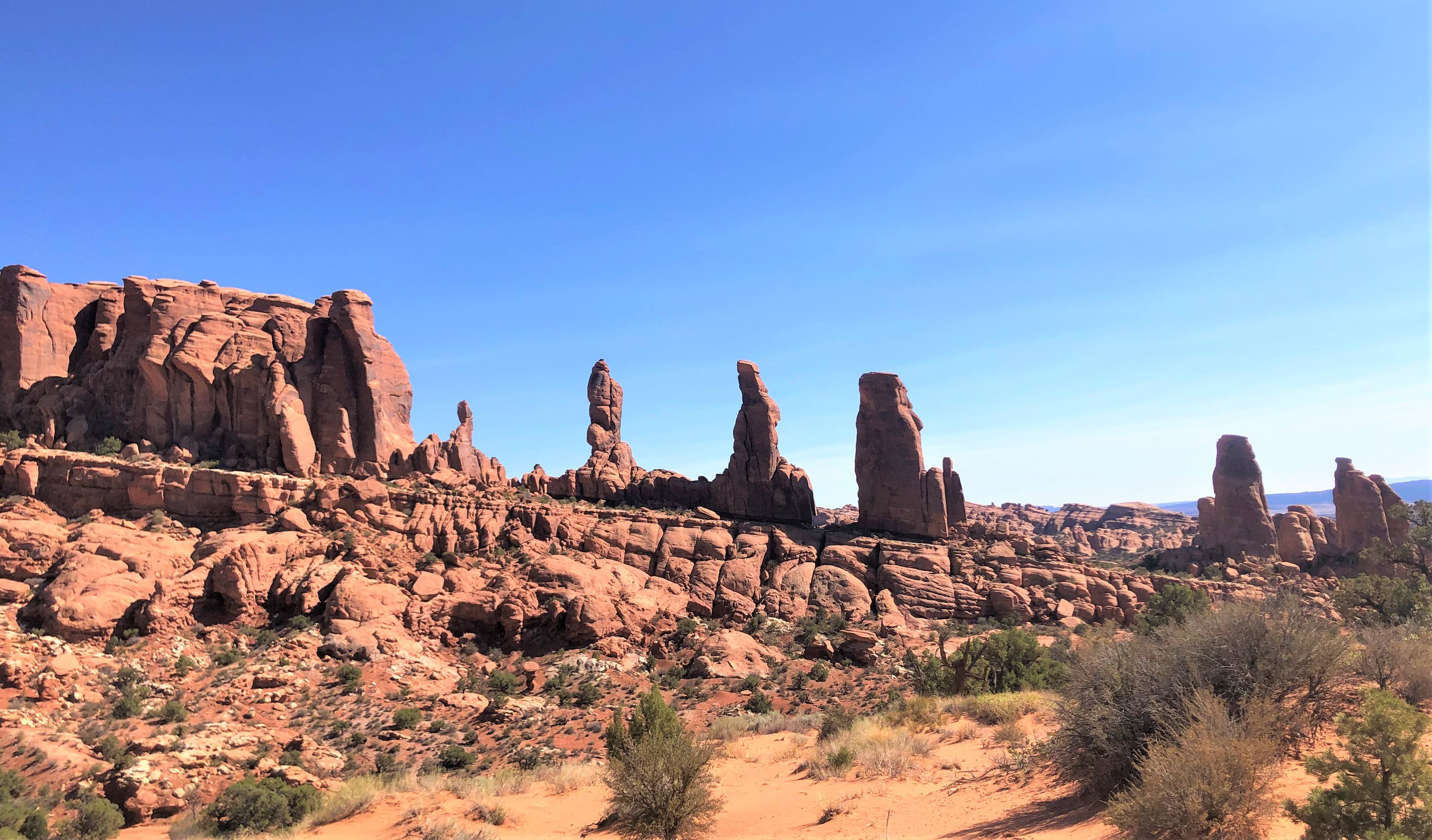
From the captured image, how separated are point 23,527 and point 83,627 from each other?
7775 millimetres

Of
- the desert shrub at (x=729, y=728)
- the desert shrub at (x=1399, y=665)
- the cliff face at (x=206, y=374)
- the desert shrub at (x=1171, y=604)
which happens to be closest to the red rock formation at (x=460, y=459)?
the cliff face at (x=206, y=374)

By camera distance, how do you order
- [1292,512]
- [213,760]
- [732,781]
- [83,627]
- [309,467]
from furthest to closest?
[1292,512] → [309,467] → [83,627] → [213,760] → [732,781]

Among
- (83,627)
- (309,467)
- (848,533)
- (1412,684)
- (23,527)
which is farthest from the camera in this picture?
(848,533)

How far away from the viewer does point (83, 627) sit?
2998 cm

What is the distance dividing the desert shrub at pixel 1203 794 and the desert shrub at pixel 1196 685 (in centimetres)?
154

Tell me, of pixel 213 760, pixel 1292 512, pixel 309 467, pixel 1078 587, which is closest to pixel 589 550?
pixel 309 467

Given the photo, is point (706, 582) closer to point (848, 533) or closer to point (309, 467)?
point (848, 533)

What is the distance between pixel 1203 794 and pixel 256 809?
764 inches

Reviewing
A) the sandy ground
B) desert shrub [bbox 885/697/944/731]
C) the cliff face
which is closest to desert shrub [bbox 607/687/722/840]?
the sandy ground

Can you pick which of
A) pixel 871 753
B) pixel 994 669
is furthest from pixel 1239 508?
pixel 871 753

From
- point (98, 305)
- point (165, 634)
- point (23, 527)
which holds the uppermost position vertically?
point (98, 305)

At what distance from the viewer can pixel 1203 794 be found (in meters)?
10.7

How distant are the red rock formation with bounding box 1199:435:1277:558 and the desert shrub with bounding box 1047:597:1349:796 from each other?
53689 millimetres

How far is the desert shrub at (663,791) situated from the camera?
49.2ft
